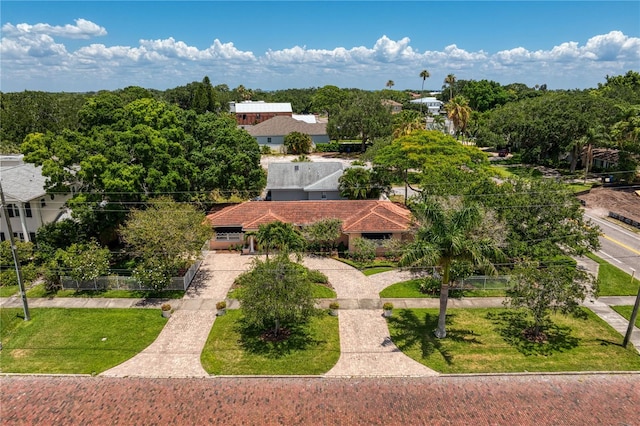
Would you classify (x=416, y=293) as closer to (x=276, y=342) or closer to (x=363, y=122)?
(x=276, y=342)

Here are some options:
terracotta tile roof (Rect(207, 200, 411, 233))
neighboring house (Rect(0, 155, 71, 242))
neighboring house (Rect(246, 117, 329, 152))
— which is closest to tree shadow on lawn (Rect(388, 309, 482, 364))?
terracotta tile roof (Rect(207, 200, 411, 233))

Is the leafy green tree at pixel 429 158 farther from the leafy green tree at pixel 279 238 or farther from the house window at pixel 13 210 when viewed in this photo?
the house window at pixel 13 210

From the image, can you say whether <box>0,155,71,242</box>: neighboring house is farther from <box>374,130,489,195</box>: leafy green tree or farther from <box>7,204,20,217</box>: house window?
<box>374,130,489,195</box>: leafy green tree

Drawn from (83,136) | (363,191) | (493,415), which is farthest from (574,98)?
(83,136)

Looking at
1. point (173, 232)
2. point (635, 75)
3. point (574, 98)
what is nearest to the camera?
point (173, 232)

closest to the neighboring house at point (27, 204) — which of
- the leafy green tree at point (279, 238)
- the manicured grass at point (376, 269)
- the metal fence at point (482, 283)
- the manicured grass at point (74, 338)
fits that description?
the manicured grass at point (74, 338)

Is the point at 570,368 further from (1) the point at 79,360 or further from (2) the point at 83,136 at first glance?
(2) the point at 83,136
